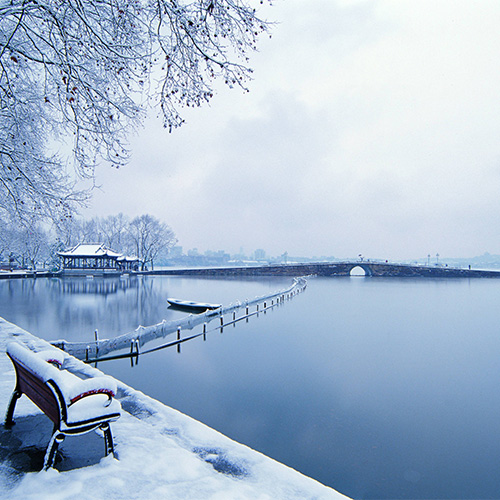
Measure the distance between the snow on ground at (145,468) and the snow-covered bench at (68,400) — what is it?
0.26m

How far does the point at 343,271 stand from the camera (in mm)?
94188

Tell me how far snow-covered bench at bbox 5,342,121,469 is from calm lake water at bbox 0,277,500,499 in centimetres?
493

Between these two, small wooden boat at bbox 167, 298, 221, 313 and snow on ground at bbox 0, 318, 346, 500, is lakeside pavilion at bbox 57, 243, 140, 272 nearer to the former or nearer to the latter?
small wooden boat at bbox 167, 298, 221, 313

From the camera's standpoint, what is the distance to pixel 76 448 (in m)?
4.14

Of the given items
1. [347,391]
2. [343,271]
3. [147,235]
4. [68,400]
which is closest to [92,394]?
[68,400]

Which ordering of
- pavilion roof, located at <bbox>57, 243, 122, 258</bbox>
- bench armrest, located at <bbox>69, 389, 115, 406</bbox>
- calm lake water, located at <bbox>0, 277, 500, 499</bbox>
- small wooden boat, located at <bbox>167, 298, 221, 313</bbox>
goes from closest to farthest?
bench armrest, located at <bbox>69, 389, 115, 406</bbox> < calm lake water, located at <bbox>0, 277, 500, 499</bbox> < small wooden boat, located at <bbox>167, 298, 221, 313</bbox> < pavilion roof, located at <bbox>57, 243, 122, 258</bbox>

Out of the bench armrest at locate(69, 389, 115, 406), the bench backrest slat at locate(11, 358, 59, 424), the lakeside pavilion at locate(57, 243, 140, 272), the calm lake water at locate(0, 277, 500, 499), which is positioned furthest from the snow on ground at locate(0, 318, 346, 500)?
the lakeside pavilion at locate(57, 243, 140, 272)

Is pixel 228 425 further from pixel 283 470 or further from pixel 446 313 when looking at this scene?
pixel 446 313

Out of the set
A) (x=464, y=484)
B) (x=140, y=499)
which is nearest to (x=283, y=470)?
(x=140, y=499)

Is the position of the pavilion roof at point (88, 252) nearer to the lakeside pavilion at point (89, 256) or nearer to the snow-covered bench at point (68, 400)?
the lakeside pavilion at point (89, 256)

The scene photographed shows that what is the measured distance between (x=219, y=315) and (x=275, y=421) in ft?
53.1

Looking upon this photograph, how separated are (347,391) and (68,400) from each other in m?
10.1

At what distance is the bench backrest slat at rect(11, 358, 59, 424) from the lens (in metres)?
3.55

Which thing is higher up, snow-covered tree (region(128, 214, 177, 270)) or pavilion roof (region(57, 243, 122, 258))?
snow-covered tree (region(128, 214, 177, 270))
